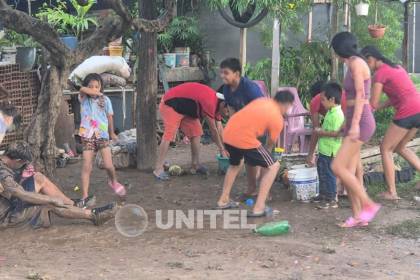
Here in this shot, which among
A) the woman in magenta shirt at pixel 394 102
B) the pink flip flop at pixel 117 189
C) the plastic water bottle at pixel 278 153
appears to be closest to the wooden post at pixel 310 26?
the plastic water bottle at pixel 278 153

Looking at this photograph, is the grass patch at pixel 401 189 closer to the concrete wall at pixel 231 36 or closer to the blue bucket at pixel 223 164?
the blue bucket at pixel 223 164

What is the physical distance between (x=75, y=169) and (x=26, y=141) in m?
2.56

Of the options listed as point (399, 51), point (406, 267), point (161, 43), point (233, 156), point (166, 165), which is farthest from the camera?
point (399, 51)

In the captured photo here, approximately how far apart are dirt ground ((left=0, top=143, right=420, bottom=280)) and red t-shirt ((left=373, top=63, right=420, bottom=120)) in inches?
41.5

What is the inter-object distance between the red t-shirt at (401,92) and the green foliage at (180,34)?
5.82 m

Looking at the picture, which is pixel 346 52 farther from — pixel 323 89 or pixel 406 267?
pixel 406 267

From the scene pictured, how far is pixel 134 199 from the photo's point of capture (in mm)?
7293

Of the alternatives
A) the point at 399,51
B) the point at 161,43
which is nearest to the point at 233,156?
the point at 161,43

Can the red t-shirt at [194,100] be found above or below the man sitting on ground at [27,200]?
above

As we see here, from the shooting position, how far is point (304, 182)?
7.03m

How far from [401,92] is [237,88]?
1748 millimetres

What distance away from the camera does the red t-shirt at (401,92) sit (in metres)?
6.63

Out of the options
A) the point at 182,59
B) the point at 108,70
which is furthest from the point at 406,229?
the point at 182,59

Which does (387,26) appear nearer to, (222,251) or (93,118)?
(93,118)
